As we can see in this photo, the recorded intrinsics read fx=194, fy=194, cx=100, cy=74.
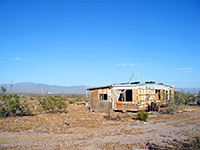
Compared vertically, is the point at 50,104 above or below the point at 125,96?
below

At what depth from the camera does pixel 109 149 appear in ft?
24.7

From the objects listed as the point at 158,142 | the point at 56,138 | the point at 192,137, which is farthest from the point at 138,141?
the point at 56,138

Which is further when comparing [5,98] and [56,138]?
[5,98]

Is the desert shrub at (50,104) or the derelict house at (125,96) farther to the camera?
the derelict house at (125,96)

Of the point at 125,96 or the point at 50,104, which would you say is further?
the point at 125,96

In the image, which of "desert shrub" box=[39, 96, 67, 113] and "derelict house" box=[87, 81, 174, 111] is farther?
"derelict house" box=[87, 81, 174, 111]

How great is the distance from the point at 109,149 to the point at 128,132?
10.5 ft

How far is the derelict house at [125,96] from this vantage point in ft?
64.1

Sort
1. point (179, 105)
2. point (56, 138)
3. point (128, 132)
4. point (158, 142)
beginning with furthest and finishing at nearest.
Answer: point (179, 105) → point (128, 132) → point (56, 138) → point (158, 142)

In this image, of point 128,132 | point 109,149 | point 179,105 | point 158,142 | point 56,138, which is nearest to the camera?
point 109,149

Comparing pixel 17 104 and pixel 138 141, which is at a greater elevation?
pixel 17 104

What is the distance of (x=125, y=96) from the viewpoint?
2042 centimetres

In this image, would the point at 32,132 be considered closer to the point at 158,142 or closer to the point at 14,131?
the point at 14,131

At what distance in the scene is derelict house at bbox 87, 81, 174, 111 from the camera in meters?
19.5
